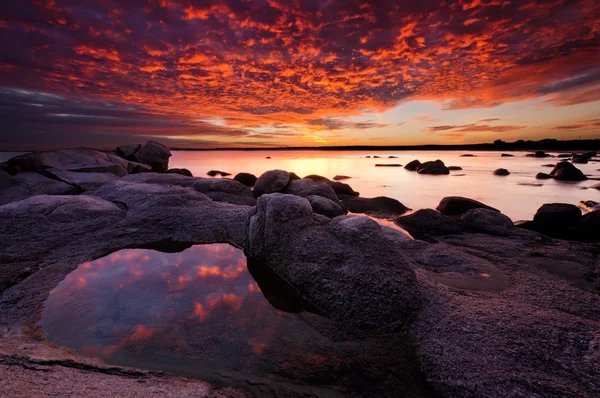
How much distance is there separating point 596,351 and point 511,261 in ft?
12.0

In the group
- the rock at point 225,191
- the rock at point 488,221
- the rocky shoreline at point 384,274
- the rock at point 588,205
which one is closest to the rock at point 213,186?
the rock at point 225,191

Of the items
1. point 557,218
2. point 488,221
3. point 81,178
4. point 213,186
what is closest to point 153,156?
point 81,178

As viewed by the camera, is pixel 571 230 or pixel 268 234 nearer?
pixel 268 234

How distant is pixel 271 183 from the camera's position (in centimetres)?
1511

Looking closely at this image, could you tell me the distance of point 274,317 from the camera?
14.8ft

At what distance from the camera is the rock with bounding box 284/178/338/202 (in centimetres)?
1324

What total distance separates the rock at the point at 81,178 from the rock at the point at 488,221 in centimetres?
1614

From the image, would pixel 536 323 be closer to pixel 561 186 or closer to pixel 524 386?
pixel 524 386

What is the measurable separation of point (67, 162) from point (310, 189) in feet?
45.0

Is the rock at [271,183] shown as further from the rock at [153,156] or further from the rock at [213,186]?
the rock at [153,156]

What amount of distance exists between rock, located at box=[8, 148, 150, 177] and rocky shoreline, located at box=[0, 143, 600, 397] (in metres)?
3.75

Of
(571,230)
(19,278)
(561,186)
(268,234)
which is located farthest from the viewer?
(561,186)

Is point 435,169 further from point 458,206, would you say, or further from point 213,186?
point 213,186

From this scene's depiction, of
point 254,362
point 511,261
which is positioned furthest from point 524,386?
point 511,261
